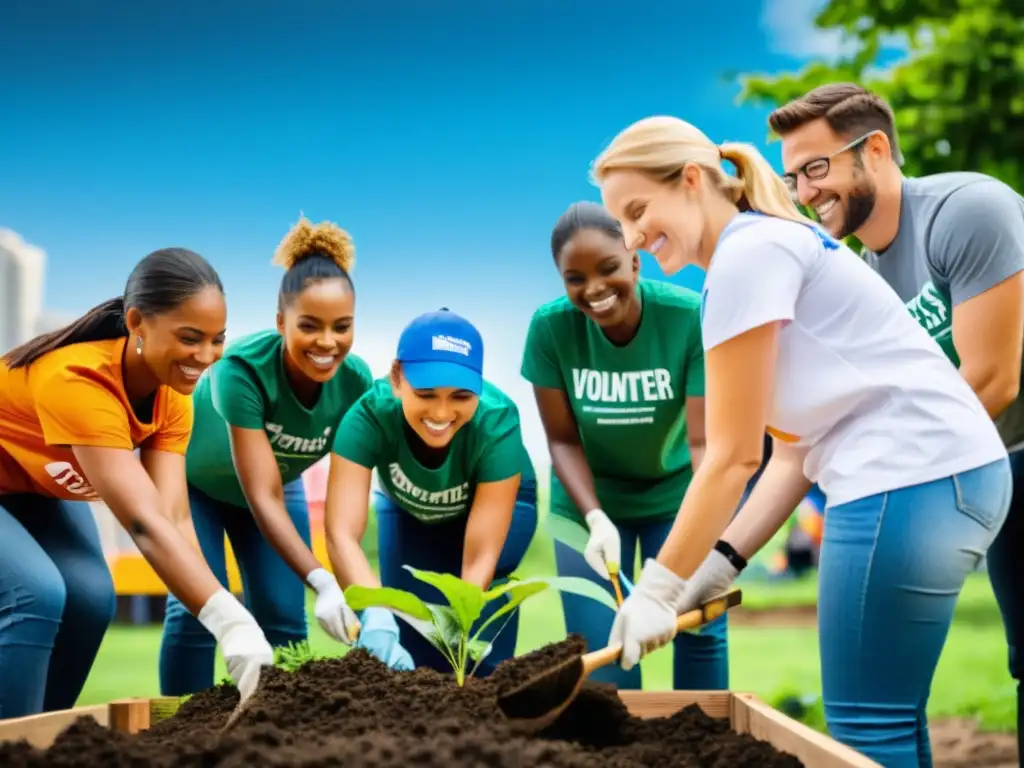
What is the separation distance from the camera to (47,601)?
5.86 feet

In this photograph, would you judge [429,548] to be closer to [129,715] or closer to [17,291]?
[129,715]

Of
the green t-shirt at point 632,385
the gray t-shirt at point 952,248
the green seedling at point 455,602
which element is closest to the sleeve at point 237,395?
the green t-shirt at point 632,385

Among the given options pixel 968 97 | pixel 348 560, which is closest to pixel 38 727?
pixel 348 560

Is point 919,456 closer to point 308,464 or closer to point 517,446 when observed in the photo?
point 517,446

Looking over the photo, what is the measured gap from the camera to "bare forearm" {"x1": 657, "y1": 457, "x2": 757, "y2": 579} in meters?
1.27

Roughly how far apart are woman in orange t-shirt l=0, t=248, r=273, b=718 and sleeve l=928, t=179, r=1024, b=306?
1292 mm

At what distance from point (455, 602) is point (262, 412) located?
91 centimetres

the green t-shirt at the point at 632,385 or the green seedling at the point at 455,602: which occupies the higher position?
the green t-shirt at the point at 632,385

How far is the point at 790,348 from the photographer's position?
128 cm

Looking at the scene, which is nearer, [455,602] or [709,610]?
[709,610]

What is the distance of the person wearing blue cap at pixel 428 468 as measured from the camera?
2.12m

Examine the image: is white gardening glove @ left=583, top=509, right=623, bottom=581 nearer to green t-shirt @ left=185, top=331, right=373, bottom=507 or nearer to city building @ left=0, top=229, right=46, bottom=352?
→ green t-shirt @ left=185, top=331, right=373, bottom=507

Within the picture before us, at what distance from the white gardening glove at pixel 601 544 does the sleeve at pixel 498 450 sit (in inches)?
8.5

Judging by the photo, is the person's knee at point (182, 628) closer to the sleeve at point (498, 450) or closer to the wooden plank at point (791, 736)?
the sleeve at point (498, 450)
